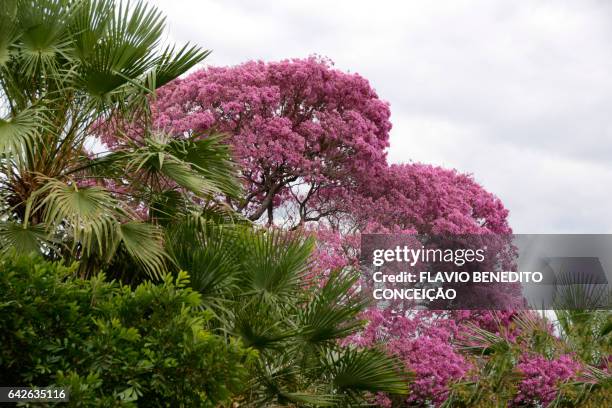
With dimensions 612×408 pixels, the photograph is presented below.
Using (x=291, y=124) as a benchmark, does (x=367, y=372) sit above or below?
below

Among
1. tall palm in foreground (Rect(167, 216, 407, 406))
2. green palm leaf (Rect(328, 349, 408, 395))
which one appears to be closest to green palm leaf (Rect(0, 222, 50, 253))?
tall palm in foreground (Rect(167, 216, 407, 406))

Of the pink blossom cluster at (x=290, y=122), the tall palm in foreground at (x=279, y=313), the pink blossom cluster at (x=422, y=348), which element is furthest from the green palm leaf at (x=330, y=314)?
the pink blossom cluster at (x=290, y=122)

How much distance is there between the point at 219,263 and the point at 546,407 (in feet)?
22.7

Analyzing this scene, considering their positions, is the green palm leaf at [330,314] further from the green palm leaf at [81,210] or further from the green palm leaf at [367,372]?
the green palm leaf at [81,210]

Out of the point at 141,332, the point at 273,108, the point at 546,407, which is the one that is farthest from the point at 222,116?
the point at 141,332

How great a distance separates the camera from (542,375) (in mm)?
13789

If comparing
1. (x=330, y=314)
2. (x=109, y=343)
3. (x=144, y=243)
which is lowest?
(x=109, y=343)

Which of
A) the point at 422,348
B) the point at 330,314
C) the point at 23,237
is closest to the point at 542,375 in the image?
the point at 422,348

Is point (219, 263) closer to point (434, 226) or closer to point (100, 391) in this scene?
point (100, 391)

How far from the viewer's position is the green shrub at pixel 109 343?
707 centimetres

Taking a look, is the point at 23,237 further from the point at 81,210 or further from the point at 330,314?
the point at 330,314

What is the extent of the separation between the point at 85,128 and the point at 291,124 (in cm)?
1005

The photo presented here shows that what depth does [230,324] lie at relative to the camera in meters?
9.61

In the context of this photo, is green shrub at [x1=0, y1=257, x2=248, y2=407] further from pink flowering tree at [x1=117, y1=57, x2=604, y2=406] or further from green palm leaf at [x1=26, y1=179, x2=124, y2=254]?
pink flowering tree at [x1=117, y1=57, x2=604, y2=406]
